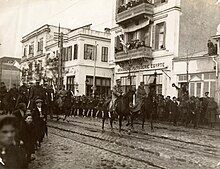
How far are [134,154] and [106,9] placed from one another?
3.84 feet

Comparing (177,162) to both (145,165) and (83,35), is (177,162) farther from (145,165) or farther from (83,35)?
(83,35)

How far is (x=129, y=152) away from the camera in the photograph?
302cm

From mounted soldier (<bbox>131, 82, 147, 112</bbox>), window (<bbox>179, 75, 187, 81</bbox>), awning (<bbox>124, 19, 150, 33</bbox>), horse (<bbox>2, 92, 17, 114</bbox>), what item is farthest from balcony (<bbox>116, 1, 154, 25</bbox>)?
horse (<bbox>2, 92, 17, 114</bbox>)

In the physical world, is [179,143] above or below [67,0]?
below

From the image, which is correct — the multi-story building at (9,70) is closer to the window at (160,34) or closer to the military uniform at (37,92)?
the military uniform at (37,92)

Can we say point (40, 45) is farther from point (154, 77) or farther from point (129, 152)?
point (154, 77)

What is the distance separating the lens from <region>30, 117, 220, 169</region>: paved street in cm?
246

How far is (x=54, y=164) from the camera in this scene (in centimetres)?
240

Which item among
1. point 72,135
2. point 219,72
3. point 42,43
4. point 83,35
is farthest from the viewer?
point 83,35

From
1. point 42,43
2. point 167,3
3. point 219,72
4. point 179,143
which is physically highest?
point 167,3

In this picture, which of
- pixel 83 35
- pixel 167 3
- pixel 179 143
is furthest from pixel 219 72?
pixel 83 35

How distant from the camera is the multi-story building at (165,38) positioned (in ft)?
9.82

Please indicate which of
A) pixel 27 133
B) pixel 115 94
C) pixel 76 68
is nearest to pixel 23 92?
pixel 115 94

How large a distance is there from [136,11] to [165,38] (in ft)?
5.77
